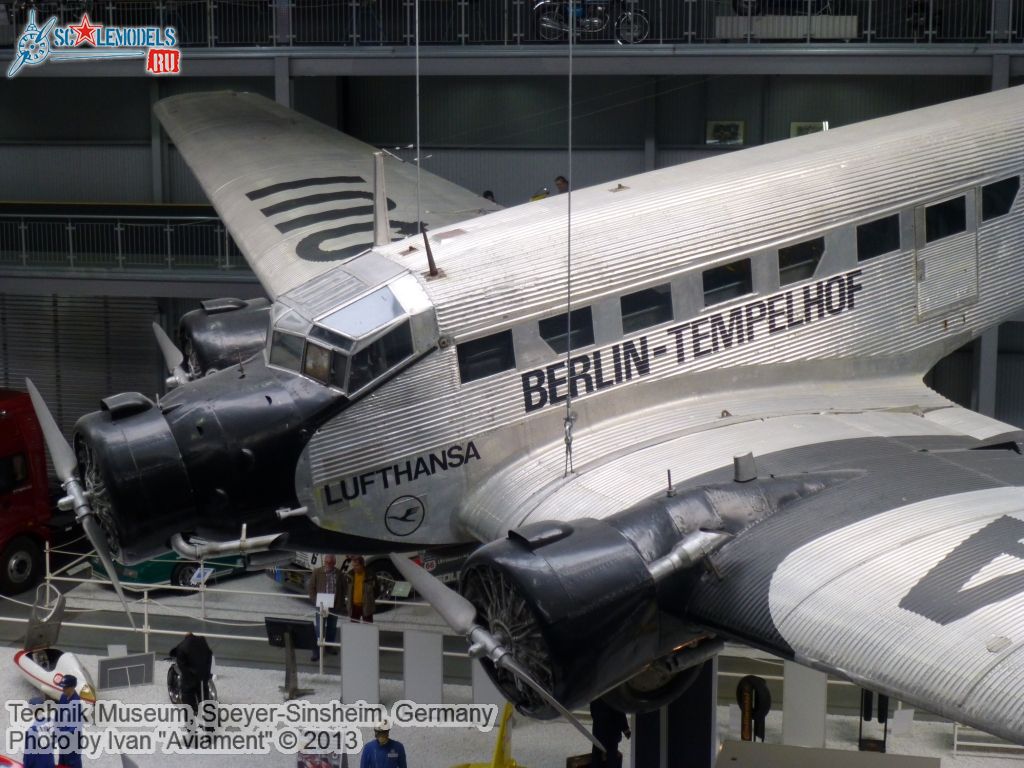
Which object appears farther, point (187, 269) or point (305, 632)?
point (187, 269)

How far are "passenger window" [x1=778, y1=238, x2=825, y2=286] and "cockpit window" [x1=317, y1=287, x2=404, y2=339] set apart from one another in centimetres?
438

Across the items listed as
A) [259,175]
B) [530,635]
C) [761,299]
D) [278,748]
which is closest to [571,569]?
[530,635]

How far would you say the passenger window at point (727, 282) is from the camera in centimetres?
1366

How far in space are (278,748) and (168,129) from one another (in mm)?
11236

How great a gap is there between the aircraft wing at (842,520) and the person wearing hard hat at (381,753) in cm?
219

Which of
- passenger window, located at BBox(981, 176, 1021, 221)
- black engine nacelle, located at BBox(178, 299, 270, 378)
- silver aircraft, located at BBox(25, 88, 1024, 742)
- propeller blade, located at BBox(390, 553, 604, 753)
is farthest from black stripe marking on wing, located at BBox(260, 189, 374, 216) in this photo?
propeller blade, located at BBox(390, 553, 604, 753)

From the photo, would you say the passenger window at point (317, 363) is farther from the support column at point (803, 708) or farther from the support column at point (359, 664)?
the support column at point (803, 708)

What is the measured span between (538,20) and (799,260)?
8615 millimetres

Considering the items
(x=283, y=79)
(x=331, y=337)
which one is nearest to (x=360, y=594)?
(x=331, y=337)

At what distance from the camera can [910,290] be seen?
15.1 m

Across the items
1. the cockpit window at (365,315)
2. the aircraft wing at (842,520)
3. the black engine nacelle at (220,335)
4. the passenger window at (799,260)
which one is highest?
the passenger window at (799,260)

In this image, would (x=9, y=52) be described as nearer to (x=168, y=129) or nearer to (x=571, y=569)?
(x=168, y=129)

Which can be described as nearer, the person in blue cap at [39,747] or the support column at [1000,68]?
the person in blue cap at [39,747]

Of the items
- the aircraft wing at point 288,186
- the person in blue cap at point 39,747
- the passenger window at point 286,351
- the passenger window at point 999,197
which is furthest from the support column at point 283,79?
the person in blue cap at point 39,747
